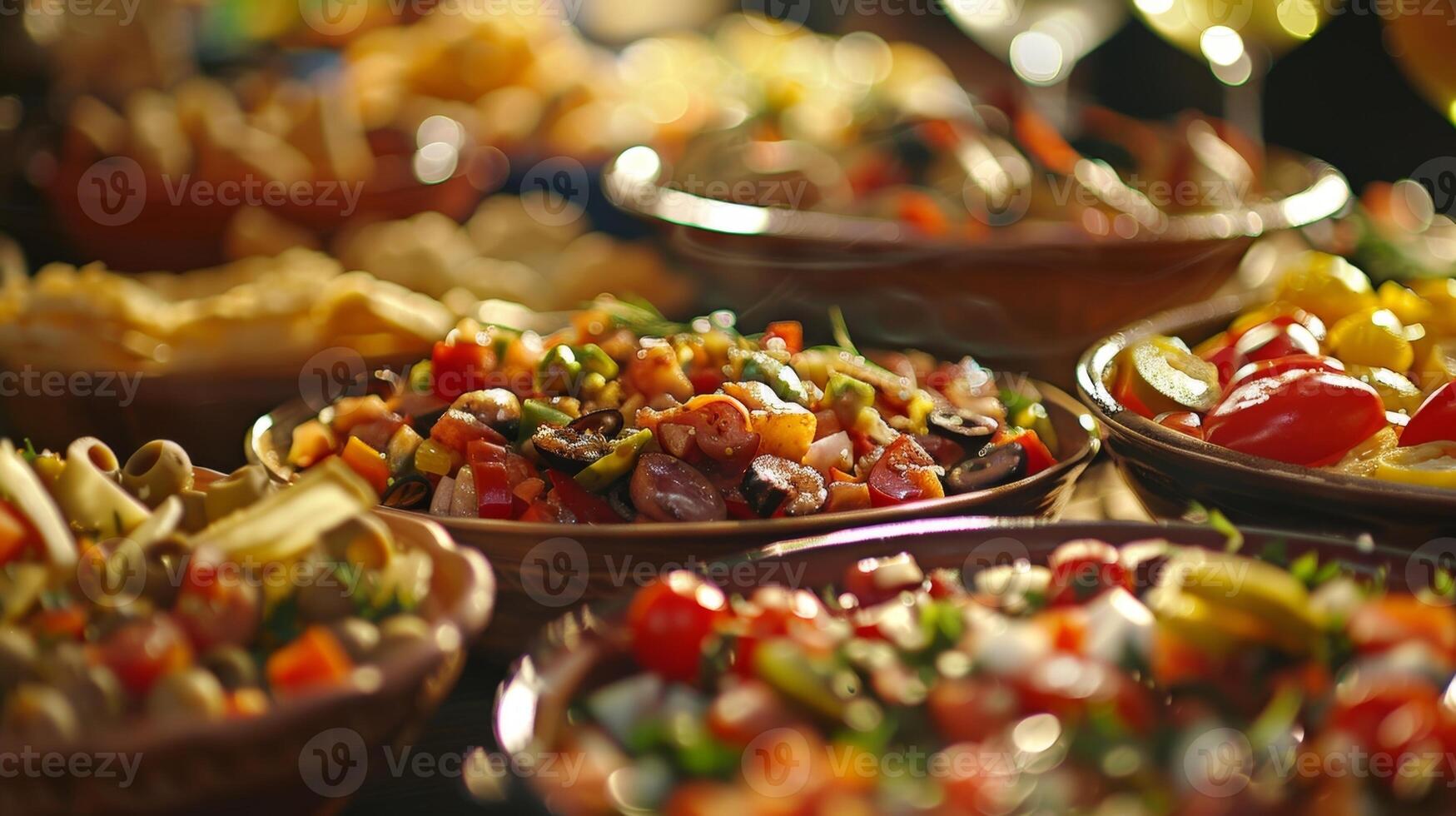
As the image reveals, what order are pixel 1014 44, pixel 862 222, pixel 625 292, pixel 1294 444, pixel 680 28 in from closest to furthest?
pixel 1294 444 → pixel 862 222 → pixel 625 292 → pixel 1014 44 → pixel 680 28

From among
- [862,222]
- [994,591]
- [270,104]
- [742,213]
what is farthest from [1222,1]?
[270,104]

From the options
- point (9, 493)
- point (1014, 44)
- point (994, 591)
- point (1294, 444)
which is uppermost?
point (9, 493)

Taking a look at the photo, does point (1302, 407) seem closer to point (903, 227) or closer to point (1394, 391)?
point (1394, 391)

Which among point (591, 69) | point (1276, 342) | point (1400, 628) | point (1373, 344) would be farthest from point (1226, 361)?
point (591, 69)

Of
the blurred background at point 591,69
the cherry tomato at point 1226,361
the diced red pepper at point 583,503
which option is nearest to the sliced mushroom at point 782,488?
the diced red pepper at point 583,503

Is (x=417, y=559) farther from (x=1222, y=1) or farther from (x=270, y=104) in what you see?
(x=270, y=104)

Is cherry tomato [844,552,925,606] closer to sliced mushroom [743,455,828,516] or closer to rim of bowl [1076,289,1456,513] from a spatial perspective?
sliced mushroom [743,455,828,516]

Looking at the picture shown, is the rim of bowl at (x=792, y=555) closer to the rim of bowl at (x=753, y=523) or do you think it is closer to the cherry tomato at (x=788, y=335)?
the rim of bowl at (x=753, y=523)
